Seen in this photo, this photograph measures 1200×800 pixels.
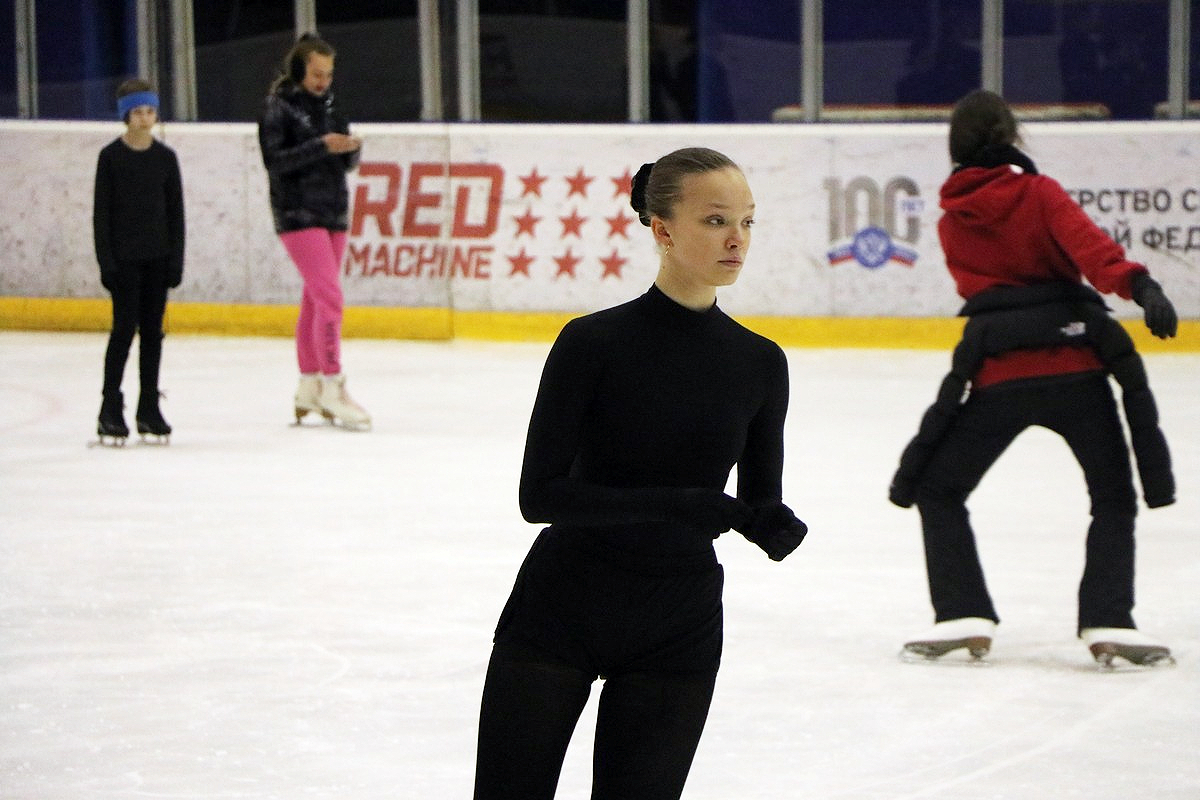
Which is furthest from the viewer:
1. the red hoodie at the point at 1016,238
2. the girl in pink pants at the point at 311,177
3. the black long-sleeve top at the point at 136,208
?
the girl in pink pants at the point at 311,177

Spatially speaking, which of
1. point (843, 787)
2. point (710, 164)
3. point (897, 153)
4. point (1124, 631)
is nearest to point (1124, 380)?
point (1124, 631)

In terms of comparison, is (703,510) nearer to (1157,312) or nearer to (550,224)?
(1157,312)

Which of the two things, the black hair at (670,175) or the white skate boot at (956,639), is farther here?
the white skate boot at (956,639)

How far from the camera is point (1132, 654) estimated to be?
4895 millimetres

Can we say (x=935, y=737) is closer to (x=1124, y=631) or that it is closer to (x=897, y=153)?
(x=1124, y=631)

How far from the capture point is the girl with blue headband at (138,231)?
816cm

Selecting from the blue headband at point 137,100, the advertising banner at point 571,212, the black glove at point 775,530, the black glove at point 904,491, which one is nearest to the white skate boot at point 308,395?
the blue headband at point 137,100

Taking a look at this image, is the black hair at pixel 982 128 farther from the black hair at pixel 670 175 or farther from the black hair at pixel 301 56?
the black hair at pixel 301 56

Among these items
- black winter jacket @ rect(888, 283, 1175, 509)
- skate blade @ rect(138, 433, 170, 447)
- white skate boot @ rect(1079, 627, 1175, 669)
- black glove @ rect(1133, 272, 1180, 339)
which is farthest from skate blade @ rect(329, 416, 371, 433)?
black glove @ rect(1133, 272, 1180, 339)

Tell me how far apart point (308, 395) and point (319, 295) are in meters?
0.47

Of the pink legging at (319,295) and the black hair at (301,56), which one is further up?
the black hair at (301,56)

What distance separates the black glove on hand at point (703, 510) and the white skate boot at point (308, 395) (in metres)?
6.65

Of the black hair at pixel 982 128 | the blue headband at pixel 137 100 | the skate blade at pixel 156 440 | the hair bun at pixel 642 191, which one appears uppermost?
the blue headband at pixel 137 100

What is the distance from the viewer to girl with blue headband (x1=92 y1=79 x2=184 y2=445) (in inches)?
321
